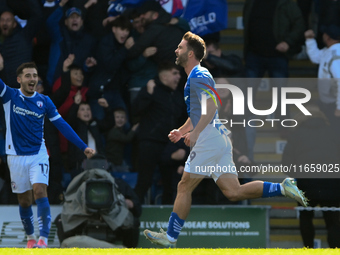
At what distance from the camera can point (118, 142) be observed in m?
9.66

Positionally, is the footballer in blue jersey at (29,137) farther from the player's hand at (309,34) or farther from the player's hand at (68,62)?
the player's hand at (309,34)

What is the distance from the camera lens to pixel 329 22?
10125 millimetres

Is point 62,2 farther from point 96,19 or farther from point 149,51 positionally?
point 149,51

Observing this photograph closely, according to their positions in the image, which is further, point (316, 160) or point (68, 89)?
point (68, 89)

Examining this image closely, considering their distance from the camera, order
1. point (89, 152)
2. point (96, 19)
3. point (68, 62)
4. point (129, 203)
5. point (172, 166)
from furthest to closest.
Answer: point (96, 19)
point (68, 62)
point (172, 166)
point (129, 203)
point (89, 152)

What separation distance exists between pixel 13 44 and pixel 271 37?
3.91 m

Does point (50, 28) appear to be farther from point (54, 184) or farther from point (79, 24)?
point (54, 184)

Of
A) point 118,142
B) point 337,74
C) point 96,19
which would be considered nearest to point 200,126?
point 118,142

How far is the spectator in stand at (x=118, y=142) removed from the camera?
963 centimetres

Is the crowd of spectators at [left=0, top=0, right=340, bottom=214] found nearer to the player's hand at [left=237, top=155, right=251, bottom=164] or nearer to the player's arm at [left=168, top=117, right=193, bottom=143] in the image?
the player's hand at [left=237, top=155, right=251, bottom=164]

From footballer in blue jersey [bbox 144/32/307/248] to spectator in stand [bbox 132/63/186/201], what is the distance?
2.95 m

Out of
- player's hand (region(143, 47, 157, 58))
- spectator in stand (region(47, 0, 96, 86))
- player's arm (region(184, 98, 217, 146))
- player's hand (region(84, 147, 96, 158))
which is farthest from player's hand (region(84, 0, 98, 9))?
player's arm (region(184, 98, 217, 146))

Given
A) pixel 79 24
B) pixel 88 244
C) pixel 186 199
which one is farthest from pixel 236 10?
pixel 186 199

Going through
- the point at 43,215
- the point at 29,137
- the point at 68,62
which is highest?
the point at 68,62
